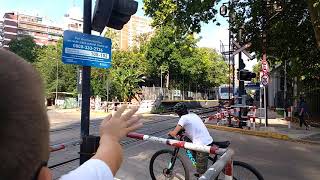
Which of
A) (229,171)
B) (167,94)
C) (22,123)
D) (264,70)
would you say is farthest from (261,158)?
(167,94)

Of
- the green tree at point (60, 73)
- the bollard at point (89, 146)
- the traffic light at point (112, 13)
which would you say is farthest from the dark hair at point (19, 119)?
the green tree at point (60, 73)

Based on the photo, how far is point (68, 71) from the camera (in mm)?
59000

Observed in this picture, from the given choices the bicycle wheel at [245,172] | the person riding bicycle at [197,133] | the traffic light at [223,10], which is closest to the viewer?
the bicycle wheel at [245,172]

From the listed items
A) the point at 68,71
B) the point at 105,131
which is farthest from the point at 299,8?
the point at 68,71

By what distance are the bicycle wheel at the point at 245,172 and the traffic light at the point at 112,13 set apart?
2.57 metres

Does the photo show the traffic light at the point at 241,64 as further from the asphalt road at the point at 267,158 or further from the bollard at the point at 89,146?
the bollard at the point at 89,146

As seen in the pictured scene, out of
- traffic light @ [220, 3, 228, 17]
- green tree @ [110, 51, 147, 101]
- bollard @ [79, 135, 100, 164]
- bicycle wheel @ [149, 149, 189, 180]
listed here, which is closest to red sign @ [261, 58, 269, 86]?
traffic light @ [220, 3, 228, 17]

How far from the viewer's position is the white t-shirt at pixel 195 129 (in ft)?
23.0

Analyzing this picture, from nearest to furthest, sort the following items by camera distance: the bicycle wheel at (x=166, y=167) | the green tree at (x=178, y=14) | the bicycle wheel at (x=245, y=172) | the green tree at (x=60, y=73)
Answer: the bicycle wheel at (x=245, y=172) → the bicycle wheel at (x=166, y=167) → the green tree at (x=178, y=14) → the green tree at (x=60, y=73)

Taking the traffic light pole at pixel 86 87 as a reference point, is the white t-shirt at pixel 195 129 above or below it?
below

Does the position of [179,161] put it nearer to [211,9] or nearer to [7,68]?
[7,68]

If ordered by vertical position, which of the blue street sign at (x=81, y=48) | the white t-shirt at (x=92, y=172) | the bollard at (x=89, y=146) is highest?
the blue street sign at (x=81, y=48)

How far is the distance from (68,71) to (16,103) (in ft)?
194

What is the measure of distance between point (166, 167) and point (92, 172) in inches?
235
